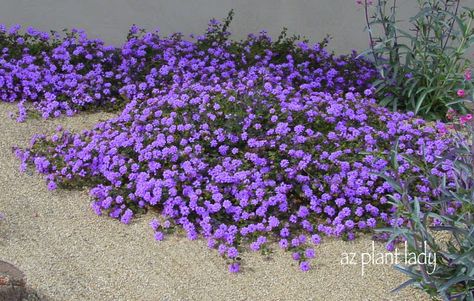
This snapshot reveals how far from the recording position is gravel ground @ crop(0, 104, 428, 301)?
12.5 ft

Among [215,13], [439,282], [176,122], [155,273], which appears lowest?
[155,273]

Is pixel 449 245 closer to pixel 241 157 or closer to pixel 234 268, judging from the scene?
pixel 234 268

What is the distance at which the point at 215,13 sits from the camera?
645 centimetres

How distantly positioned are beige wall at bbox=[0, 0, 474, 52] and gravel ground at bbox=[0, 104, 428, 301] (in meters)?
2.33

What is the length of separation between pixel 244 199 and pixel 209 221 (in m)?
0.22

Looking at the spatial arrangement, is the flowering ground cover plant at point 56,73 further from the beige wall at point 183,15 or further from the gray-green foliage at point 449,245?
the gray-green foliage at point 449,245

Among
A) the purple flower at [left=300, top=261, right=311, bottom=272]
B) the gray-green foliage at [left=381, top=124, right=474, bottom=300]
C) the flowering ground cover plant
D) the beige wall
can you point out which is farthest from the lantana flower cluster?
the beige wall

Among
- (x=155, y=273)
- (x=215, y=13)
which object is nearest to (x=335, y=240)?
(x=155, y=273)

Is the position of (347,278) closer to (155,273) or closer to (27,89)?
(155,273)

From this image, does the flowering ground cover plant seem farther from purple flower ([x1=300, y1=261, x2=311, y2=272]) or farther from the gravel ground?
purple flower ([x1=300, y1=261, x2=311, y2=272])

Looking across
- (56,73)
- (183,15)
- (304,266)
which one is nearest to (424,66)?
(183,15)

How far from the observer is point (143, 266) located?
3977 millimetres

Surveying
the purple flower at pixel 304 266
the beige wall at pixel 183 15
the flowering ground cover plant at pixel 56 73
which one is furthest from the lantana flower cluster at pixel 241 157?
the beige wall at pixel 183 15

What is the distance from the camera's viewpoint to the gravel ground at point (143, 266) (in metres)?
3.80
